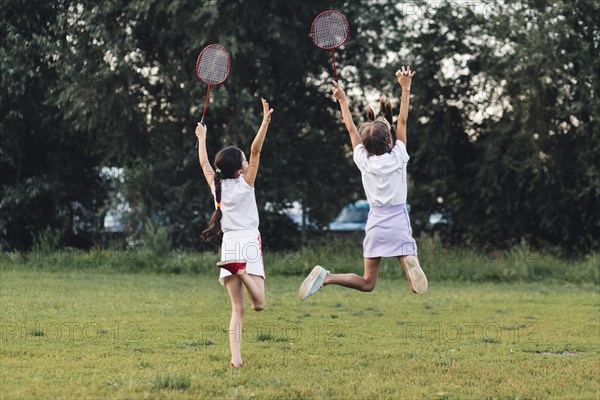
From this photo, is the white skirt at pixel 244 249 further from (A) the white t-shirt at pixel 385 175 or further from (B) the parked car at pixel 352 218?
(B) the parked car at pixel 352 218

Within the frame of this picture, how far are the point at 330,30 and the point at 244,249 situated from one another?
10.0 feet

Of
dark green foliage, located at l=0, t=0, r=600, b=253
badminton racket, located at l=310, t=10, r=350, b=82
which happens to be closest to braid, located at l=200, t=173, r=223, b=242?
badminton racket, located at l=310, t=10, r=350, b=82

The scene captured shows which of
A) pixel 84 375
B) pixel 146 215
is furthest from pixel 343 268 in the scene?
pixel 84 375

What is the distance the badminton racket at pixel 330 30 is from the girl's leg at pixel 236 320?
2936 mm

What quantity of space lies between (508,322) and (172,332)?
4.71 metres

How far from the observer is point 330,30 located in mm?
9695

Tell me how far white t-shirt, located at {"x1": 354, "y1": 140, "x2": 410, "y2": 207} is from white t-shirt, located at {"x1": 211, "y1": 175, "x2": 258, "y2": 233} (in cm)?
110

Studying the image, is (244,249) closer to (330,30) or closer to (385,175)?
(385,175)

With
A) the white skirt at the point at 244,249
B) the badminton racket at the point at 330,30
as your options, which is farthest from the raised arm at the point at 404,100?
the white skirt at the point at 244,249

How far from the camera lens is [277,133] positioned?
72.2 feet

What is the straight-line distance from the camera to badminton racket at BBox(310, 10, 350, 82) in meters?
9.59

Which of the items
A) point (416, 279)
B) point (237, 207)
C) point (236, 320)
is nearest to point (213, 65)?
point (237, 207)

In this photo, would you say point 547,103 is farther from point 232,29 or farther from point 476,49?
point 232,29

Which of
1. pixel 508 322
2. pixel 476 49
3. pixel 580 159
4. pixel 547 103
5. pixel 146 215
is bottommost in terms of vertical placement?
pixel 508 322
